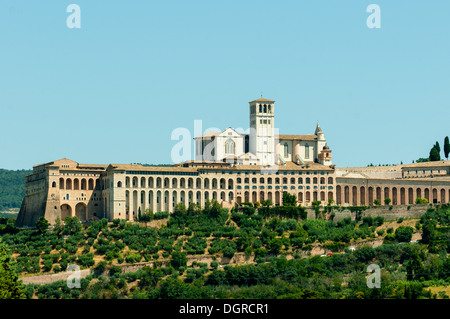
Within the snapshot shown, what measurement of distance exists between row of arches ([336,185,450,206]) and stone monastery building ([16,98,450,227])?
0.11 metres

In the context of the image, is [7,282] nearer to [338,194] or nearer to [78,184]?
[78,184]

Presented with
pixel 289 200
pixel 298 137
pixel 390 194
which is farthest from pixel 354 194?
pixel 298 137

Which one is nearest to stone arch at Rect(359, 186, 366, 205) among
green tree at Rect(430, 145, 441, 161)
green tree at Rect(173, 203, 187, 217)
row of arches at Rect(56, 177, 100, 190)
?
green tree at Rect(430, 145, 441, 161)

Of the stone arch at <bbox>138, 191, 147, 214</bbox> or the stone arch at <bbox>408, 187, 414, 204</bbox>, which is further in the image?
the stone arch at <bbox>408, 187, 414, 204</bbox>

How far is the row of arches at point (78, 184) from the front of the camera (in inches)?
3999

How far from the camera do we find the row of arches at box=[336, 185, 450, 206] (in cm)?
10962

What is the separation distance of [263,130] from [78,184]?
22.5 meters

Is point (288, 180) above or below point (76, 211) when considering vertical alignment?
above

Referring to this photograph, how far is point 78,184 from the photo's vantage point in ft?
336

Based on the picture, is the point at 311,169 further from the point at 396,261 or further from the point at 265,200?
the point at 396,261

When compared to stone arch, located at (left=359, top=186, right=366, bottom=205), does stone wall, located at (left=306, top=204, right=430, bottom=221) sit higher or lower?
lower

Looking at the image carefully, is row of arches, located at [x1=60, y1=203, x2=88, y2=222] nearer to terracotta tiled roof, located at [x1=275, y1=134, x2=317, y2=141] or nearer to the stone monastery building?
the stone monastery building
